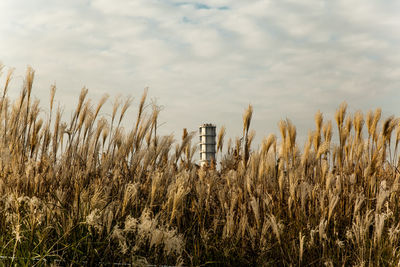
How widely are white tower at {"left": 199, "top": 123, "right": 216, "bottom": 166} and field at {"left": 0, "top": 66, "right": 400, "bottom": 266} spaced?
1225 cm

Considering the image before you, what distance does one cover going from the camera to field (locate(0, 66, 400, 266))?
8.36 ft

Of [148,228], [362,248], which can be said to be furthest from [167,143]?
[362,248]

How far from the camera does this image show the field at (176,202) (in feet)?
8.36

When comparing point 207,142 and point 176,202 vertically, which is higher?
point 207,142

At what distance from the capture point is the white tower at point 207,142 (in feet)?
57.1

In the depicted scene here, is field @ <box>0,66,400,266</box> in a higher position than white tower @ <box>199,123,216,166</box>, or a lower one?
lower

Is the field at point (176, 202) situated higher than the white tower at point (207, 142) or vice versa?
the white tower at point (207, 142)

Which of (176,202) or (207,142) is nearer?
(176,202)

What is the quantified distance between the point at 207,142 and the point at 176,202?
15.0 metres

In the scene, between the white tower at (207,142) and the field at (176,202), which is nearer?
the field at (176,202)

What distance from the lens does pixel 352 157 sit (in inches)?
196

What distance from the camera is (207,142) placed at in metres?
17.6

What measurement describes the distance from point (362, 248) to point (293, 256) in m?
0.46

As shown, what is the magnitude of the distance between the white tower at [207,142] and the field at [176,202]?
482 inches
